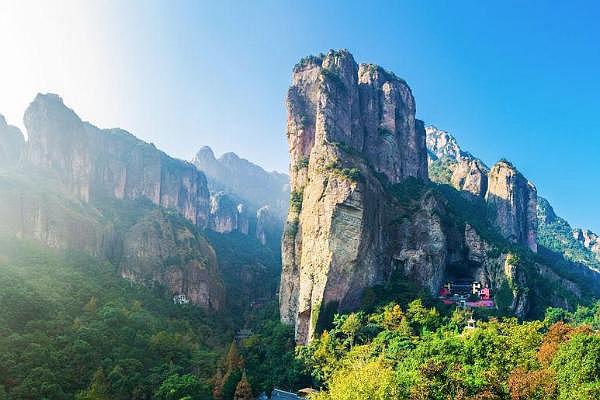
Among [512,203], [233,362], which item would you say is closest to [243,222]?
Result: [512,203]

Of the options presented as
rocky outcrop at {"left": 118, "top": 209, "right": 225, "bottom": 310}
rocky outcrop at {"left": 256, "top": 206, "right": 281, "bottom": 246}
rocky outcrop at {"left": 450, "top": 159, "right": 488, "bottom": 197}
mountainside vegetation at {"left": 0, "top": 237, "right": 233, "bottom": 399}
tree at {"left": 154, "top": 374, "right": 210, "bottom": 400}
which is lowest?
tree at {"left": 154, "top": 374, "right": 210, "bottom": 400}

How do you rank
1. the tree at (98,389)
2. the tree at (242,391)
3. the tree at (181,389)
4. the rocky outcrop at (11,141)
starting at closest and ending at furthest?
1. the tree at (98,389)
2. the tree at (181,389)
3. the tree at (242,391)
4. the rocky outcrop at (11,141)

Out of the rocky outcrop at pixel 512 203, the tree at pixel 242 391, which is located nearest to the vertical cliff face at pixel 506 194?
the rocky outcrop at pixel 512 203

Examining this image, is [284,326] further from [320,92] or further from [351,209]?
[320,92]

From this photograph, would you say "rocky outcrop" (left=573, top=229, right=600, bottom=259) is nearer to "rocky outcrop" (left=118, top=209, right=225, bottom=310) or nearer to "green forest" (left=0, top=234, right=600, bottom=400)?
"green forest" (left=0, top=234, right=600, bottom=400)

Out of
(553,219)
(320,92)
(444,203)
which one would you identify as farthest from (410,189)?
(553,219)

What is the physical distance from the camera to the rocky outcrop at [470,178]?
112875 millimetres

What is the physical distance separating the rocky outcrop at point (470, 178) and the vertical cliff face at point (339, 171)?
25.6 m

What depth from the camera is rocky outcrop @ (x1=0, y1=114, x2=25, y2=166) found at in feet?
353

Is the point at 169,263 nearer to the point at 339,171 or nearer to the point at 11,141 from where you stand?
the point at 339,171

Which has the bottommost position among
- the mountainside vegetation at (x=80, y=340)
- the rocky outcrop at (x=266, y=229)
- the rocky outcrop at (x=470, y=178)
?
the mountainside vegetation at (x=80, y=340)

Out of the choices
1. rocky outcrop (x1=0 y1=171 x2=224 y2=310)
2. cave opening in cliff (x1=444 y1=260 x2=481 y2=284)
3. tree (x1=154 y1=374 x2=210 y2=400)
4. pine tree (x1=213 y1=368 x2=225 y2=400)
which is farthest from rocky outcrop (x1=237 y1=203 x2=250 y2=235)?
tree (x1=154 y1=374 x2=210 y2=400)

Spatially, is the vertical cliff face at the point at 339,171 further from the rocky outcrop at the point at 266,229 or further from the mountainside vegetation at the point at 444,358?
the rocky outcrop at the point at 266,229

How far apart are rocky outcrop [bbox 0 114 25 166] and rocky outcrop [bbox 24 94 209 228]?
49.4ft
